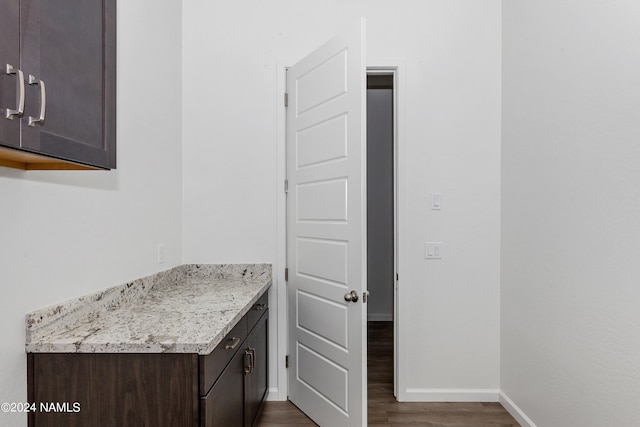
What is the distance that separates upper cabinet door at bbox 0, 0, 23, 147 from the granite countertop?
708mm

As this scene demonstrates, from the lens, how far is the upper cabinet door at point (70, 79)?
0.92m

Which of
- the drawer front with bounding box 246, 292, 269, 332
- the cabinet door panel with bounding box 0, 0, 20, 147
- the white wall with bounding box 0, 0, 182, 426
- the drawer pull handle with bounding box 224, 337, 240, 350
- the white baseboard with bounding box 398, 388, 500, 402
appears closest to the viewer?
the cabinet door panel with bounding box 0, 0, 20, 147

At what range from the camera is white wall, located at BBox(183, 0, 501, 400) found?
270cm

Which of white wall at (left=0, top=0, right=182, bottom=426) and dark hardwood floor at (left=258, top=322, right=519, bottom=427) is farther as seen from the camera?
dark hardwood floor at (left=258, top=322, right=519, bottom=427)

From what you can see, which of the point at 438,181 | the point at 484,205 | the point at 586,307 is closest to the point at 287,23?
the point at 438,181

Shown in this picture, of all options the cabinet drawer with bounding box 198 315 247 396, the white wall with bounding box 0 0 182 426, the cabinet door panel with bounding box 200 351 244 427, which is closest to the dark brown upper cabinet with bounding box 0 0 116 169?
the white wall with bounding box 0 0 182 426

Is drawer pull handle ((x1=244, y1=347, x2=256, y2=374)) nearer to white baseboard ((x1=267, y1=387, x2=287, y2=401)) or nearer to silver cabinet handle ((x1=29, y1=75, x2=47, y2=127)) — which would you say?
white baseboard ((x1=267, y1=387, x2=287, y2=401))

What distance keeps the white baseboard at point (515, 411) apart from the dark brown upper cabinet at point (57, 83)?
2.66 meters

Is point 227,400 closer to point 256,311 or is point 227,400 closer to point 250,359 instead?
point 250,359

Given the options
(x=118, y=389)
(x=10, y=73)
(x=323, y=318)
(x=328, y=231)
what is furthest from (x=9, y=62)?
(x=323, y=318)

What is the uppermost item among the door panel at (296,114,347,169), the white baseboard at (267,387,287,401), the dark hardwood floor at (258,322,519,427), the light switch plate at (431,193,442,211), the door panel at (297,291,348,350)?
the door panel at (296,114,347,169)

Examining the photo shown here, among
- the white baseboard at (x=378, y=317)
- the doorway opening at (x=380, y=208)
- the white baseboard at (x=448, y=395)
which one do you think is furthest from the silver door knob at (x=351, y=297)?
the white baseboard at (x=378, y=317)

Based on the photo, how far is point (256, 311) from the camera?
2.24 metres

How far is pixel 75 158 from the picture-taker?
3.58ft
